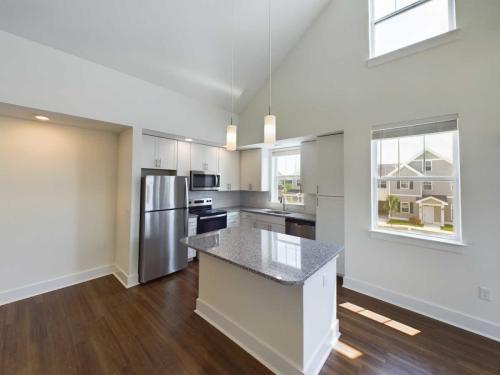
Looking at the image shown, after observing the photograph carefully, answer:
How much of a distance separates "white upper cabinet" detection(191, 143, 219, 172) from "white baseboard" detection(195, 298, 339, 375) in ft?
8.66

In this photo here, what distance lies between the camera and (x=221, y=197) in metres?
5.04

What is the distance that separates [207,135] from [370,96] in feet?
9.12

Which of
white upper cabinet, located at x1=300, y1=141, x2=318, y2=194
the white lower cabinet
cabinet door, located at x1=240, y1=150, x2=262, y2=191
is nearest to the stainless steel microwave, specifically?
the white lower cabinet

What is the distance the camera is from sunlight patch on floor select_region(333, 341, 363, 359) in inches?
69.7

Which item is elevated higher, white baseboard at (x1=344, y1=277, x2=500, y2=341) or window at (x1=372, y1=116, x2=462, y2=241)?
window at (x1=372, y1=116, x2=462, y2=241)

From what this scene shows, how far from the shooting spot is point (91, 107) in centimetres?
266

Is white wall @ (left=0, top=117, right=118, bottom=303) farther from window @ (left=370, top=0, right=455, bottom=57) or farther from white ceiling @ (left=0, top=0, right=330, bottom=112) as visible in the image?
A: window @ (left=370, top=0, right=455, bottom=57)

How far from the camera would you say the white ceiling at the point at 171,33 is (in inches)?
86.7

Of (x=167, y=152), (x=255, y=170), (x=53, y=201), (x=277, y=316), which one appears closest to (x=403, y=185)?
(x=277, y=316)

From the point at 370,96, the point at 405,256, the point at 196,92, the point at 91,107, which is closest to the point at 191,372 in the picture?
the point at 405,256

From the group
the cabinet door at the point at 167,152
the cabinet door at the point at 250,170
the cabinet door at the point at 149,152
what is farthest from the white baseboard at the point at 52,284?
the cabinet door at the point at 250,170

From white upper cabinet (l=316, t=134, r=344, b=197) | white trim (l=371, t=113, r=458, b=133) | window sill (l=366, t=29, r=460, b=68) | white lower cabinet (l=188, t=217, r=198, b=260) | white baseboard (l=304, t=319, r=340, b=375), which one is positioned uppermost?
window sill (l=366, t=29, r=460, b=68)

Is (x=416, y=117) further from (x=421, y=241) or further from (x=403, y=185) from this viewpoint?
(x=421, y=241)

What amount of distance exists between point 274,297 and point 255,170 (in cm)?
334
